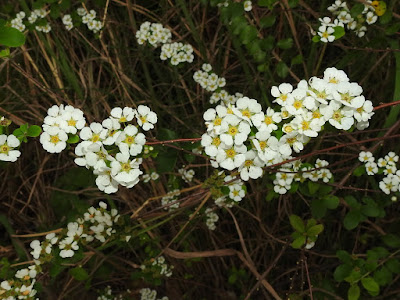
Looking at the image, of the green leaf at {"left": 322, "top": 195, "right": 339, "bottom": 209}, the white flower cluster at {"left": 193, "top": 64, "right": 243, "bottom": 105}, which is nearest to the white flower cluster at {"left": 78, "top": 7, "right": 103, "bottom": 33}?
the white flower cluster at {"left": 193, "top": 64, "right": 243, "bottom": 105}

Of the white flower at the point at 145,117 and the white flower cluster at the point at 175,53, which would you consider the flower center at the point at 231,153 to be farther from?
the white flower cluster at the point at 175,53

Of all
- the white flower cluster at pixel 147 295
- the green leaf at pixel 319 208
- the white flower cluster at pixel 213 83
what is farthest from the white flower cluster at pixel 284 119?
the white flower cluster at pixel 147 295

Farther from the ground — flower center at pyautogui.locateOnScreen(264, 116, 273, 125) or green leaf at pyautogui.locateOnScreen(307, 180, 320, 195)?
flower center at pyautogui.locateOnScreen(264, 116, 273, 125)

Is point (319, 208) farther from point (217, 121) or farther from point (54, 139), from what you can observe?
point (54, 139)

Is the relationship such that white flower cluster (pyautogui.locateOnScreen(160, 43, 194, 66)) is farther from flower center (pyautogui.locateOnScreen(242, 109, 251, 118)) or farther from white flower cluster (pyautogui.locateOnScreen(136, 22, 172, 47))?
flower center (pyautogui.locateOnScreen(242, 109, 251, 118))

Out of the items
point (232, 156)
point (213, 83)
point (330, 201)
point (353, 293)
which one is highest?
point (232, 156)

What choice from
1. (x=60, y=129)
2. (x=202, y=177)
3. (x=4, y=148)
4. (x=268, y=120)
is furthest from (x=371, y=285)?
(x=4, y=148)

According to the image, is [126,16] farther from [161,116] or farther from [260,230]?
[260,230]
